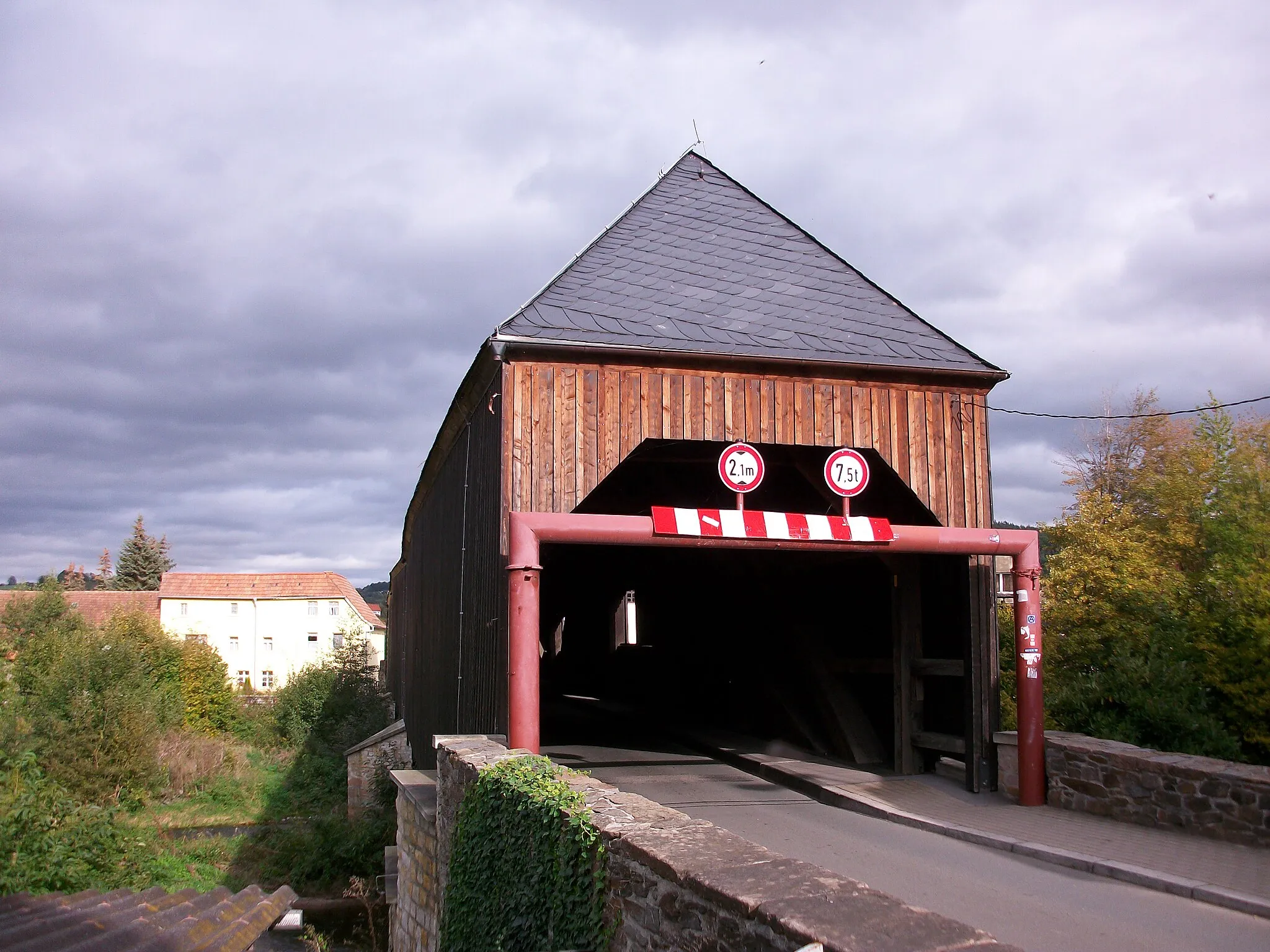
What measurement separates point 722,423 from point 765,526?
4.43 ft

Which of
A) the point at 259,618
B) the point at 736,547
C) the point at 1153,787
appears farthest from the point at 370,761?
the point at 259,618

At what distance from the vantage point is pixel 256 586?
58.9 meters

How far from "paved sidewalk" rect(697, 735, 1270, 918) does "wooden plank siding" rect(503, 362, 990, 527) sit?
276cm

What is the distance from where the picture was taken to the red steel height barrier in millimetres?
8727

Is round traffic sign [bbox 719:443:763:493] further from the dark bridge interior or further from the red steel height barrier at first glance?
the dark bridge interior

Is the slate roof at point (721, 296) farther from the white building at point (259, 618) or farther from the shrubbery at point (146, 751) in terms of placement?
the white building at point (259, 618)

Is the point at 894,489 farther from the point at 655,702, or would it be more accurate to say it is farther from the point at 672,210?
the point at 655,702

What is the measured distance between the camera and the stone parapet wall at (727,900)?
10.4 ft

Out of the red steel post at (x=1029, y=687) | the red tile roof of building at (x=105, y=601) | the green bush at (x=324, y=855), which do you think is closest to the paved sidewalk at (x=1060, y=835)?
the red steel post at (x=1029, y=687)

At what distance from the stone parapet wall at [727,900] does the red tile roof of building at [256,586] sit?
55.8 metres

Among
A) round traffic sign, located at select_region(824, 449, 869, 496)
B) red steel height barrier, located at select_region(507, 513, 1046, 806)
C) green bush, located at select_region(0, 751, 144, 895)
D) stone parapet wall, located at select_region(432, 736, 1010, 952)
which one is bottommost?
green bush, located at select_region(0, 751, 144, 895)

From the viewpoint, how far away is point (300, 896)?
63.8ft

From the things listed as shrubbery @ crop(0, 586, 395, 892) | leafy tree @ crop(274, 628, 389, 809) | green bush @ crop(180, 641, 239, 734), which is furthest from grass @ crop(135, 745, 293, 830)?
green bush @ crop(180, 641, 239, 734)

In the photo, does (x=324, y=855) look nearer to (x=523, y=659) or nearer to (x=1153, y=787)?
(x=523, y=659)
